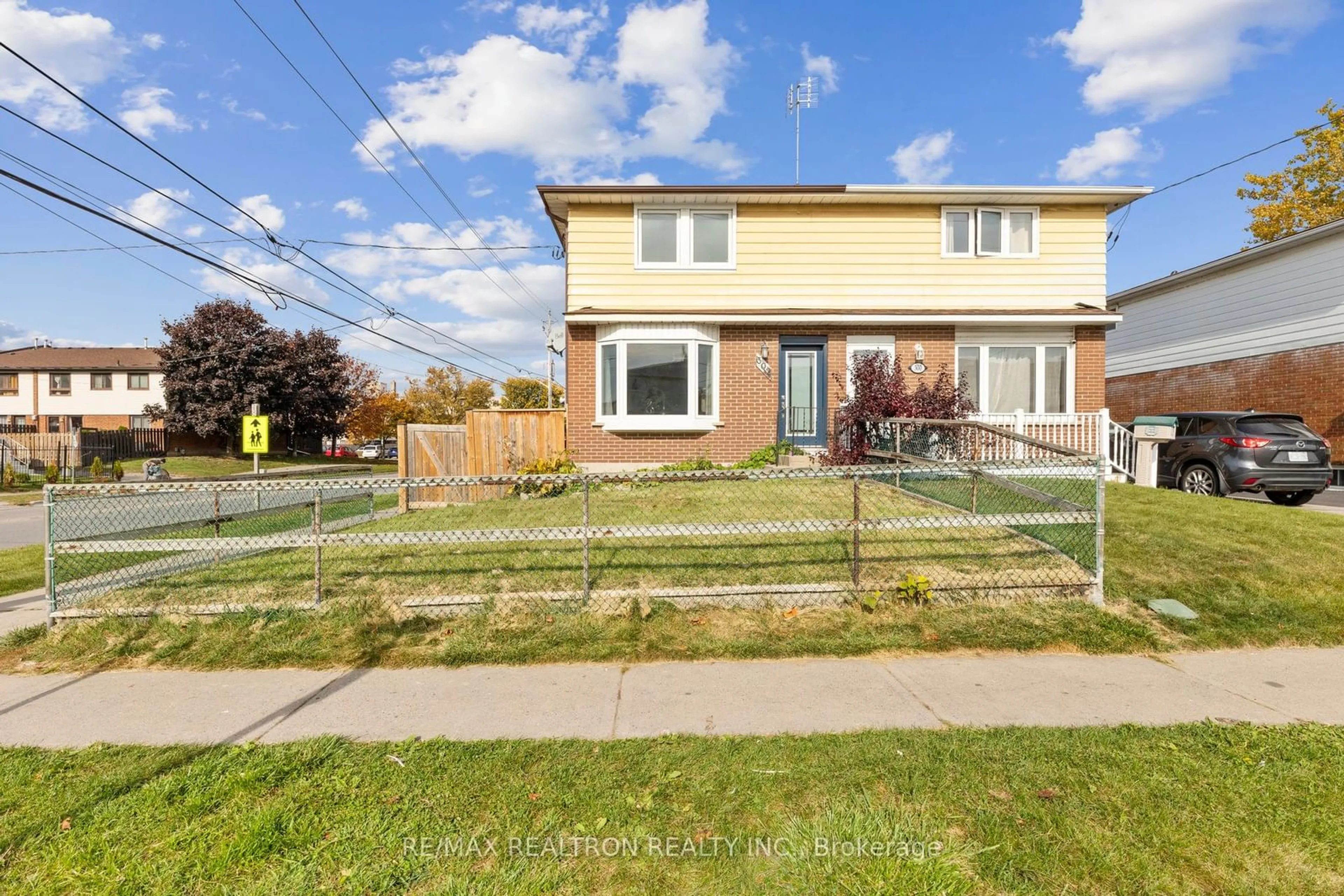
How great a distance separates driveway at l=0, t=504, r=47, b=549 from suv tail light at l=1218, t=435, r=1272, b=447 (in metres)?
18.4

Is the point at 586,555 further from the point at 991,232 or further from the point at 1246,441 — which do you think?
the point at 991,232

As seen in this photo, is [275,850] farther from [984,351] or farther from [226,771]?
[984,351]

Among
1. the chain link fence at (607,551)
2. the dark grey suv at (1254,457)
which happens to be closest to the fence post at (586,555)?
the chain link fence at (607,551)

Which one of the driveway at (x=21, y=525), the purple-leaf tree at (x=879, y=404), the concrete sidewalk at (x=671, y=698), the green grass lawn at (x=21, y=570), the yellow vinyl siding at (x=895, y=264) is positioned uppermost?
the yellow vinyl siding at (x=895, y=264)

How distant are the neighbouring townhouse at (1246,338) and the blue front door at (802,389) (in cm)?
1338

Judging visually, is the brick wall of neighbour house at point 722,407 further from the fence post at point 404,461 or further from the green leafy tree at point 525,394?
the green leafy tree at point 525,394

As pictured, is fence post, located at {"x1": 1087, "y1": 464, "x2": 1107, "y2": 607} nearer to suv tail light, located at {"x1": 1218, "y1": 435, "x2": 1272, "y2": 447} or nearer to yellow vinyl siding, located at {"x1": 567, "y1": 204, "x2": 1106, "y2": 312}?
suv tail light, located at {"x1": 1218, "y1": 435, "x2": 1272, "y2": 447}

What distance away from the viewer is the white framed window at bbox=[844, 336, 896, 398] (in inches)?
→ 524

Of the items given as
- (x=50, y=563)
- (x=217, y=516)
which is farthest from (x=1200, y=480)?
(x=50, y=563)

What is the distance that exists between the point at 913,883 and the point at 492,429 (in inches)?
460

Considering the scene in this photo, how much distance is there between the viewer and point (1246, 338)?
18.3 meters

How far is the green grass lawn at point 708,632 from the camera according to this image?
470 centimetres

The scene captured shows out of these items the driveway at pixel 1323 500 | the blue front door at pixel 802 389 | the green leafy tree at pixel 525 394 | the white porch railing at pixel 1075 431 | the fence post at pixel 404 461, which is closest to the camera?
the driveway at pixel 1323 500

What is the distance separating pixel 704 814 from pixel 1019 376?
1365cm
